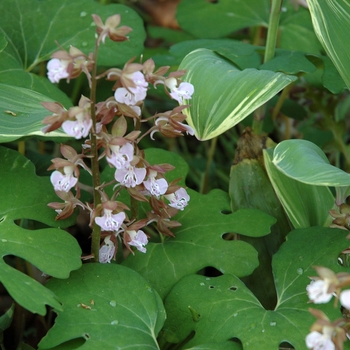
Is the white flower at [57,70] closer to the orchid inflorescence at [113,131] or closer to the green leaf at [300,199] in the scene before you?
the orchid inflorescence at [113,131]

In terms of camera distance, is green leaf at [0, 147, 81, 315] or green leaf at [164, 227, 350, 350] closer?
green leaf at [0, 147, 81, 315]

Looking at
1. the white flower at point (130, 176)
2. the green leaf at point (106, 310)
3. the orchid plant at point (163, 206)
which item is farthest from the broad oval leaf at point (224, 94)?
the green leaf at point (106, 310)

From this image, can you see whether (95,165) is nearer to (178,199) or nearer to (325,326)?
(178,199)

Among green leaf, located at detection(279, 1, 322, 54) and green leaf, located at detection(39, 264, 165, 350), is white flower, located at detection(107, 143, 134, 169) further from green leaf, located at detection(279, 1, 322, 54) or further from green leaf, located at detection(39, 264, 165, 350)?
green leaf, located at detection(279, 1, 322, 54)

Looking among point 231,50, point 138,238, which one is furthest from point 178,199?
point 231,50

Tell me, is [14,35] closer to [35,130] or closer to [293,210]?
[35,130]

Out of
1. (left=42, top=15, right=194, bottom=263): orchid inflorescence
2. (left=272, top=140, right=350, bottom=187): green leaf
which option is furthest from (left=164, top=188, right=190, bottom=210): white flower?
(left=272, top=140, right=350, bottom=187): green leaf

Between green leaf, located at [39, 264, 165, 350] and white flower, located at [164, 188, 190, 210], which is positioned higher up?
white flower, located at [164, 188, 190, 210]
